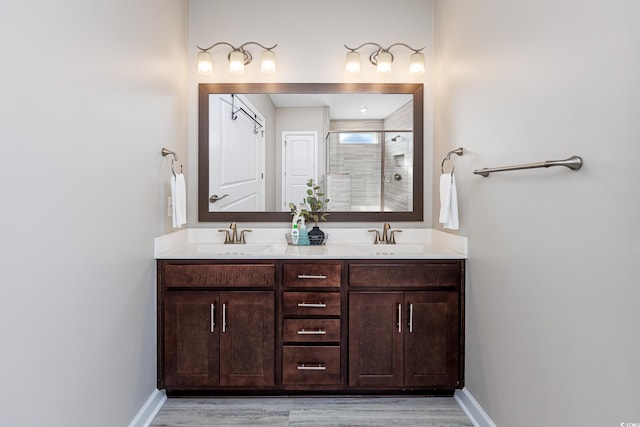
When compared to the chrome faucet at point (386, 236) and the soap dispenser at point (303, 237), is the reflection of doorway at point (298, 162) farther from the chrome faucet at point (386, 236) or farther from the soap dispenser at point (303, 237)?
the chrome faucet at point (386, 236)

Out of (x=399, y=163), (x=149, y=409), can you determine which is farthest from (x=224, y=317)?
(x=399, y=163)

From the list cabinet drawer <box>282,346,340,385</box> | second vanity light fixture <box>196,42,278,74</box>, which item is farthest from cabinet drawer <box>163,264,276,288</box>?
second vanity light fixture <box>196,42,278,74</box>

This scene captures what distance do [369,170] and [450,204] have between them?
2.36 feet

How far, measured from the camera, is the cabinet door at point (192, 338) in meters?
2.32

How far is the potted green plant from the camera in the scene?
2.89 m

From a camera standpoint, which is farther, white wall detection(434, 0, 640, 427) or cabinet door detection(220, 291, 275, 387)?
cabinet door detection(220, 291, 275, 387)

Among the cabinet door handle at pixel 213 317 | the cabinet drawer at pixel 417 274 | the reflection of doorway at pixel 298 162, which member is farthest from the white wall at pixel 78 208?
the cabinet drawer at pixel 417 274

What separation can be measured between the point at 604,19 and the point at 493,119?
73 centimetres

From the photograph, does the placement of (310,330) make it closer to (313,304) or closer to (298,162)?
(313,304)

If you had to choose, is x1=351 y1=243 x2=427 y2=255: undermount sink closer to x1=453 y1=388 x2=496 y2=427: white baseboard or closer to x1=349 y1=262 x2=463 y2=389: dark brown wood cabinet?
x1=349 y1=262 x2=463 y2=389: dark brown wood cabinet

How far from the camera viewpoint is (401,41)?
2875mm

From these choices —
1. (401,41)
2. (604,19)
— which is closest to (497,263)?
(604,19)

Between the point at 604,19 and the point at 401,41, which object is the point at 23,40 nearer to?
the point at 604,19

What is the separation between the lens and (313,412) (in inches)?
89.4
